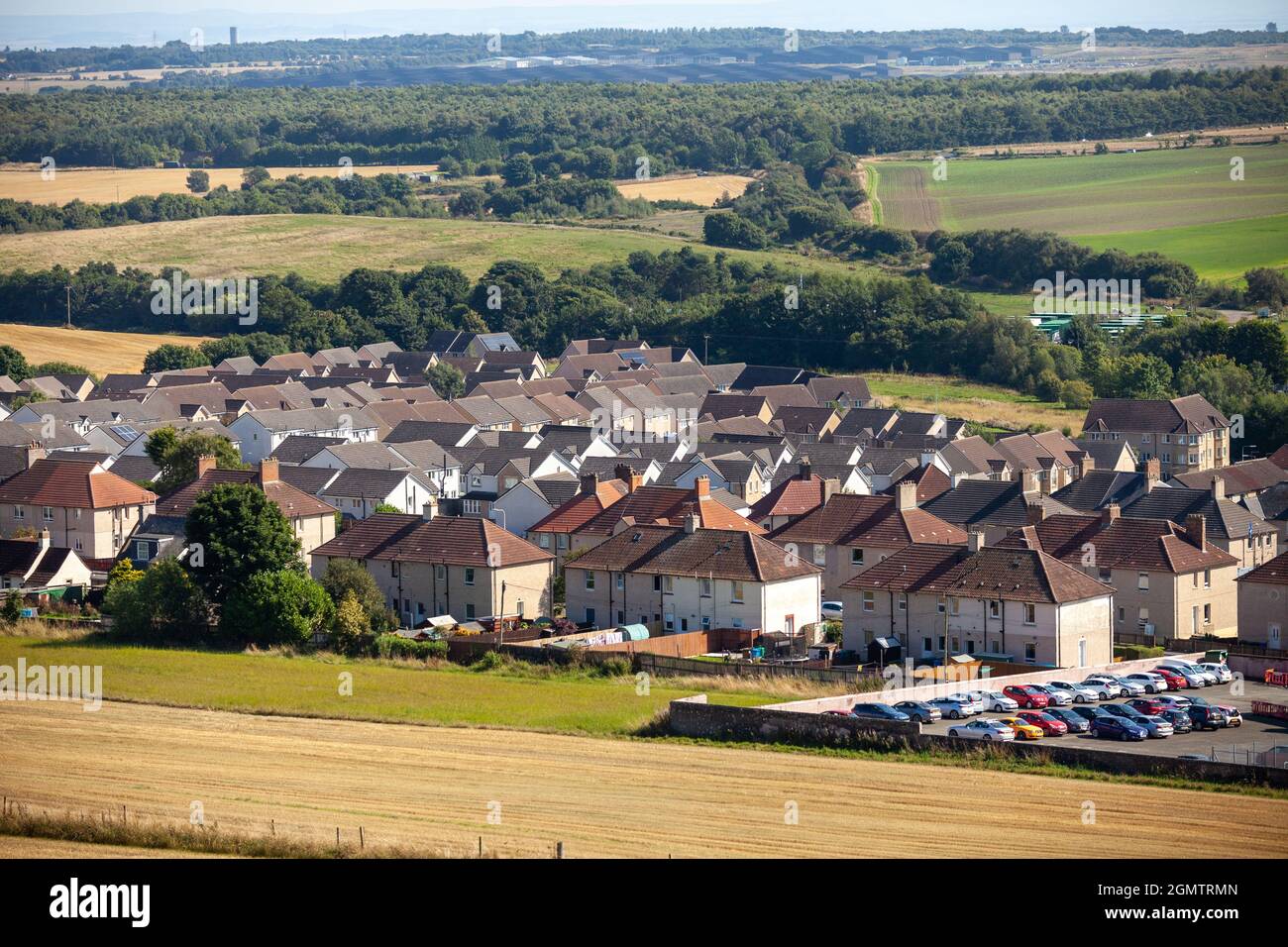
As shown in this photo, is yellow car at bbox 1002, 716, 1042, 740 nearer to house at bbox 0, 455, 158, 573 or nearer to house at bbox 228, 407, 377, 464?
house at bbox 0, 455, 158, 573

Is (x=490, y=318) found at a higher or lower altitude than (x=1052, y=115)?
lower

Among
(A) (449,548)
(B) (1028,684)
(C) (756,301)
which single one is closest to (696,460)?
(A) (449,548)

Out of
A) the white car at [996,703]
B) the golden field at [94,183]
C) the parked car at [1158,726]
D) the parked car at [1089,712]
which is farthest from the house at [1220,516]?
the golden field at [94,183]

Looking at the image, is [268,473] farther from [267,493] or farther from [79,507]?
[79,507]

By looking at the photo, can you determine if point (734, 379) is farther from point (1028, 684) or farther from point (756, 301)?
point (1028, 684)

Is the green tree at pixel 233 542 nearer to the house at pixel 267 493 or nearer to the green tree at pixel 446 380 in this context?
the house at pixel 267 493

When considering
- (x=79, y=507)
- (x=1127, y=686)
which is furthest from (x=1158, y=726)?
(x=79, y=507)
